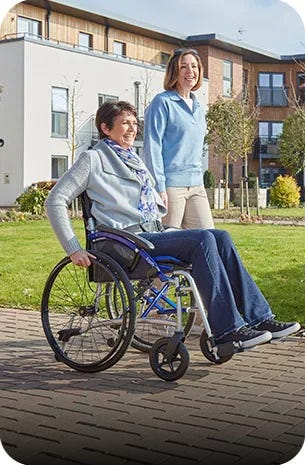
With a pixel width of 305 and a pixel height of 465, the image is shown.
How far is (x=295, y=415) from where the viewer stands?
256 centimetres

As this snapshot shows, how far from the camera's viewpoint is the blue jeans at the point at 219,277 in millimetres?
2982

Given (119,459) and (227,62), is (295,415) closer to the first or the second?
(119,459)

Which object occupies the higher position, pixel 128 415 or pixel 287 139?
pixel 287 139

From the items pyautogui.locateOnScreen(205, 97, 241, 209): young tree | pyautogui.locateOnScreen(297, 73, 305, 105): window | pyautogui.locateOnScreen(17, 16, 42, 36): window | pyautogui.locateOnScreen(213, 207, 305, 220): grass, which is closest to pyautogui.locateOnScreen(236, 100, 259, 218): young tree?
pyautogui.locateOnScreen(205, 97, 241, 209): young tree

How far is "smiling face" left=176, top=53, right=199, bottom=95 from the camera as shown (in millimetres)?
3301

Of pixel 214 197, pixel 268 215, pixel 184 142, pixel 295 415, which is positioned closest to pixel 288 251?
pixel 268 215

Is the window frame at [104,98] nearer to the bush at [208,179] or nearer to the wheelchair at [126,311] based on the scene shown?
the wheelchair at [126,311]

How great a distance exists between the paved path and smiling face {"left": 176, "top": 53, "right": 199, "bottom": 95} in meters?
1.02

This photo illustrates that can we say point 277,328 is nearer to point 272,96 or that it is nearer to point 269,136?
point 269,136

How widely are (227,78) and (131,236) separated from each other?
0.63 m

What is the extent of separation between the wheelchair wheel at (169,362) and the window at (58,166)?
28.6 inches

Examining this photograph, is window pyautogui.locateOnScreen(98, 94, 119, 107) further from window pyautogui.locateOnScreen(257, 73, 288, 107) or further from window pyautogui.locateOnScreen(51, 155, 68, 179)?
window pyautogui.locateOnScreen(257, 73, 288, 107)

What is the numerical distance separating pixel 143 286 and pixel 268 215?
14.3 feet

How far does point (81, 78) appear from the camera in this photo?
3049mm
